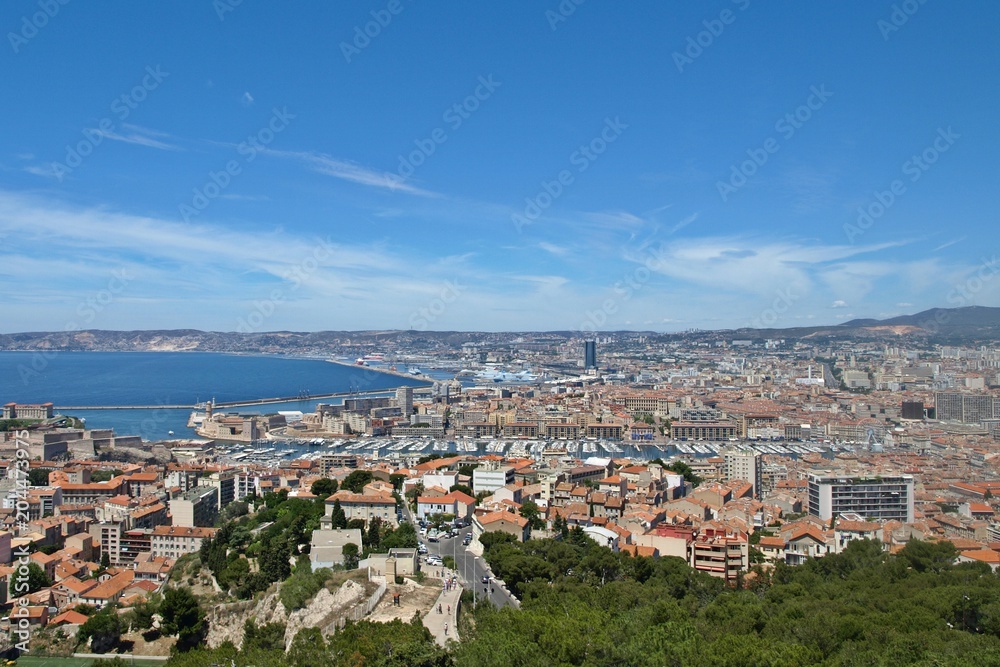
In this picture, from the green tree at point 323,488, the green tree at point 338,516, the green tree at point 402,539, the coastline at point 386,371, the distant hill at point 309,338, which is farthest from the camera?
the distant hill at point 309,338

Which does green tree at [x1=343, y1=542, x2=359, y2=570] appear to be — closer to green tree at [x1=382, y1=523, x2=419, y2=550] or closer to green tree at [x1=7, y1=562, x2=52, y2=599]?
green tree at [x1=382, y1=523, x2=419, y2=550]

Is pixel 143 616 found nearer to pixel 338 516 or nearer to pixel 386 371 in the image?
pixel 338 516

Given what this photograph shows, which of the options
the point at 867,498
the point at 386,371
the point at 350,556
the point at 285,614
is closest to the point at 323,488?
the point at 350,556

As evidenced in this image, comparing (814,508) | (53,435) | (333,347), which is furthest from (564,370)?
Answer: (814,508)

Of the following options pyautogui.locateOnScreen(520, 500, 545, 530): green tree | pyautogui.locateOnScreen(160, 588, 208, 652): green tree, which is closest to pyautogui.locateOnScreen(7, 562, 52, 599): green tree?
pyautogui.locateOnScreen(160, 588, 208, 652): green tree

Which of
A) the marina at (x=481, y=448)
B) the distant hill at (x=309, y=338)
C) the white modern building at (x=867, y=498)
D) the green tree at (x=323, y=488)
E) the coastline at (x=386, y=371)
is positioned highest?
the distant hill at (x=309, y=338)

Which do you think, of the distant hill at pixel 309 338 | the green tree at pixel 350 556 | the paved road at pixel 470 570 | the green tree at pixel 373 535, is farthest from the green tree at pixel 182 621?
the distant hill at pixel 309 338

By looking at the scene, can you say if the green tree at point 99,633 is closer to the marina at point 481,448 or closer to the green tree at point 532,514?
the green tree at point 532,514
